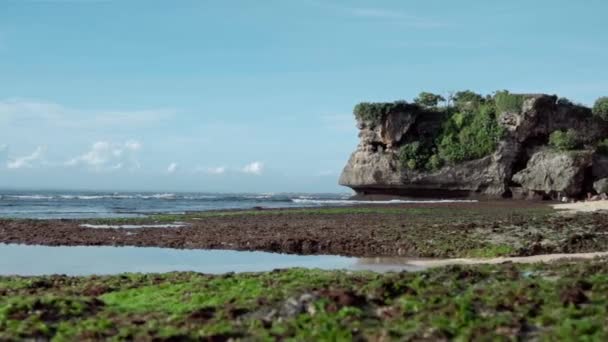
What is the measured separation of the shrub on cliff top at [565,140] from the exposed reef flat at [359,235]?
2933 cm

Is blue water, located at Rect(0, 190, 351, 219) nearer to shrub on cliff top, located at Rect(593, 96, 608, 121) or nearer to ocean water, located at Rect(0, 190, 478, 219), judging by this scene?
ocean water, located at Rect(0, 190, 478, 219)

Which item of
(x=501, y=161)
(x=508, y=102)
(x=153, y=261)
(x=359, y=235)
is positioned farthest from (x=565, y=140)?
(x=153, y=261)

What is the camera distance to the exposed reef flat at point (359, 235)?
28.8m

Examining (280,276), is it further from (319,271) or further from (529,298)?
(529,298)

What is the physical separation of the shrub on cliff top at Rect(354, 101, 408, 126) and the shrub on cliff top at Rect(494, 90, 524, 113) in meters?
9.94

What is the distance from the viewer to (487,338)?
37.8 ft

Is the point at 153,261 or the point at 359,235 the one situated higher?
the point at 359,235

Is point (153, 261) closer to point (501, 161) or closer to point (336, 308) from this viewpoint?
point (336, 308)

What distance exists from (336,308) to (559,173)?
195 ft

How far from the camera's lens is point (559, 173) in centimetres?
6775

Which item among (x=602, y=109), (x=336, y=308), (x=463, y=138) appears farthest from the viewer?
(x=463, y=138)

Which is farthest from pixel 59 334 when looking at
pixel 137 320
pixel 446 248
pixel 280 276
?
pixel 446 248

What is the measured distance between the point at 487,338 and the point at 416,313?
1.77m

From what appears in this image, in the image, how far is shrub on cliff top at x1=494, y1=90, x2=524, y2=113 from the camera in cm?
7419
